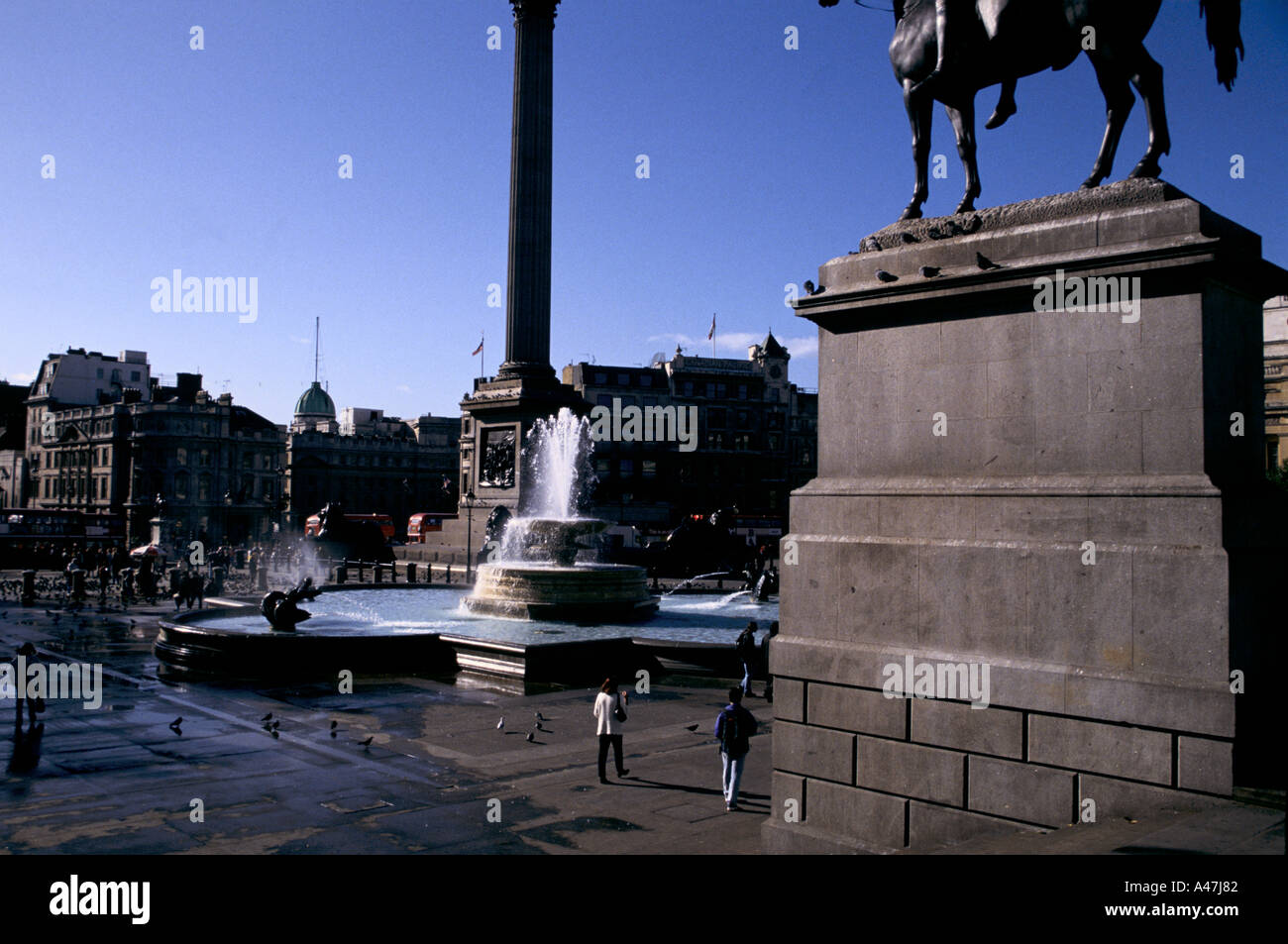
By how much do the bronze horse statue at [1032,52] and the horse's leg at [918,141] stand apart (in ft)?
0.05

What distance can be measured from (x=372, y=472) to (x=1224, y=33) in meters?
127

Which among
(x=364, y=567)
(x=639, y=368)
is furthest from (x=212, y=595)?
(x=639, y=368)

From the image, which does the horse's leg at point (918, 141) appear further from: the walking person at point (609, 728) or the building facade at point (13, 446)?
the building facade at point (13, 446)

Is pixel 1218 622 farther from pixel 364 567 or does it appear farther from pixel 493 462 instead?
pixel 364 567

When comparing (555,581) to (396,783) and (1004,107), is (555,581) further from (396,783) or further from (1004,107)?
(1004,107)

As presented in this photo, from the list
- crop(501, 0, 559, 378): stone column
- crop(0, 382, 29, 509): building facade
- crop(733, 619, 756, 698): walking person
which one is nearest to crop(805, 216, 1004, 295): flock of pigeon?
Result: crop(733, 619, 756, 698): walking person

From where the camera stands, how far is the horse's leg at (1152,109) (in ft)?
25.9

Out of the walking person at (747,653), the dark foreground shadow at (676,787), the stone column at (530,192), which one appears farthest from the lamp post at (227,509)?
the dark foreground shadow at (676,787)

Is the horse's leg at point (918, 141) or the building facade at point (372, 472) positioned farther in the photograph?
the building facade at point (372, 472)

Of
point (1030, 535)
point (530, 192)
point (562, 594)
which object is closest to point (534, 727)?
point (1030, 535)

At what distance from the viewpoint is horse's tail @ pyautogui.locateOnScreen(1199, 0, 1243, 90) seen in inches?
327

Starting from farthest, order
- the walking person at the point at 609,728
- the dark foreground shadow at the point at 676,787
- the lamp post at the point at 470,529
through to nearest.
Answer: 1. the lamp post at the point at 470,529
2. the walking person at the point at 609,728
3. the dark foreground shadow at the point at 676,787

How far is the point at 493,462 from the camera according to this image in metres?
43.9
